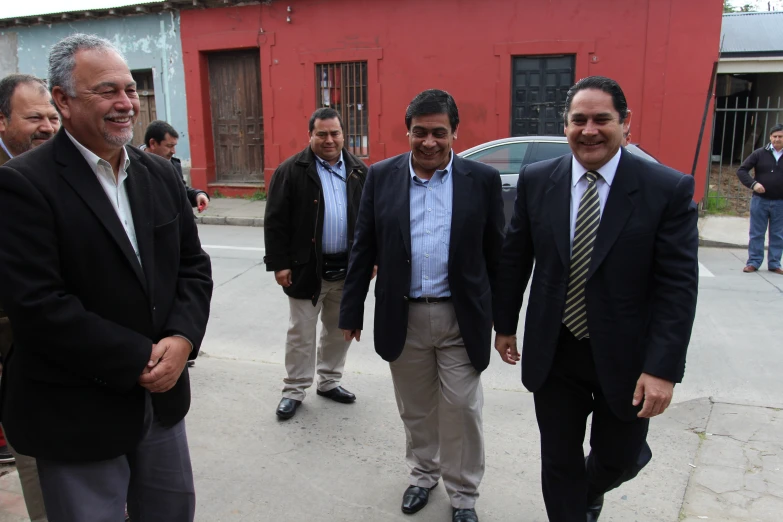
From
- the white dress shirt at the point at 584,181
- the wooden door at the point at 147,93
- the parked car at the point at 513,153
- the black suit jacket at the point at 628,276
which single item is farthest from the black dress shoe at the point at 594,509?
the wooden door at the point at 147,93

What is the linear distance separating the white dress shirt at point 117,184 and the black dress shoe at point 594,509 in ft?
7.28

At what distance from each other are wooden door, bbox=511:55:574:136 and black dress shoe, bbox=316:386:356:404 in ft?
29.2

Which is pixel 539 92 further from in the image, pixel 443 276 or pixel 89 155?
pixel 89 155

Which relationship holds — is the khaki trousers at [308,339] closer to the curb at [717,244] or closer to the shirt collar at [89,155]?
the shirt collar at [89,155]

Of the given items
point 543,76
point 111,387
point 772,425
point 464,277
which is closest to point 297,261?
point 464,277

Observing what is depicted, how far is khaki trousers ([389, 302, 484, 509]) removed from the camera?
2.95 m

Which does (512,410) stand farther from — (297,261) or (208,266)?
(208,266)

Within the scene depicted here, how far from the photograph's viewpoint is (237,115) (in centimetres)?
1462

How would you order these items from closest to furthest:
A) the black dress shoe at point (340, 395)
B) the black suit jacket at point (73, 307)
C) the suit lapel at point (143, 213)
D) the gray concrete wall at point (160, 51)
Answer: the black suit jacket at point (73, 307) < the suit lapel at point (143, 213) < the black dress shoe at point (340, 395) < the gray concrete wall at point (160, 51)

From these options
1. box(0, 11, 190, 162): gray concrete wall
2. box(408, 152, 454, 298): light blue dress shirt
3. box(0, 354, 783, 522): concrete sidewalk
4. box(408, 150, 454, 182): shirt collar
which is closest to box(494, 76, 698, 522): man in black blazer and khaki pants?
box(408, 152, 454, 298): light blue dress shirt

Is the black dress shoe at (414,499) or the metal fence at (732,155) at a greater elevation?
the metal fence at (732,155)

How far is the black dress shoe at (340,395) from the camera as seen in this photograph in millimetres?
4270

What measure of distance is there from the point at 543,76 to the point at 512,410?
930cm

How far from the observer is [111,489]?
6.59 ft
